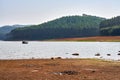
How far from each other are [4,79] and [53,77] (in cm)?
450

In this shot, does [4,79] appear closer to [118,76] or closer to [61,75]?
[61,75]

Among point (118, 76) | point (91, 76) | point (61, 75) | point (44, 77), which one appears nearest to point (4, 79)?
point (44, 77)

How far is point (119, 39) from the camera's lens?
187375 millimetres

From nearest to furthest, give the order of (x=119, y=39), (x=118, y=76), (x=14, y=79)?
(x=14, y=79) < (x=118, y=76) < (x=119, y=39)

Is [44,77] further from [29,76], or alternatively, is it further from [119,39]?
[119,39]

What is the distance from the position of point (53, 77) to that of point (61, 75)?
5.45ft

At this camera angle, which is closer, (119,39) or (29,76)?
(29,76)

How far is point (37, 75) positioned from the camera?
31938 mm

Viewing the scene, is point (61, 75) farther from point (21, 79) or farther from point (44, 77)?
point (21, 79)

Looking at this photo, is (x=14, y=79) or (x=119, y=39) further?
(x=119, y=39)

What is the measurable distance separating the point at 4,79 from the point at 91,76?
815 cm

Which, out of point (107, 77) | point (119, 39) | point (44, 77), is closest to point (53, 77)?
point (44, 77)

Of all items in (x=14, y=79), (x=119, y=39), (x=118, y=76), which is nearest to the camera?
(x=14, y=79)

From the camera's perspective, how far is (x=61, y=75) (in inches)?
1267
